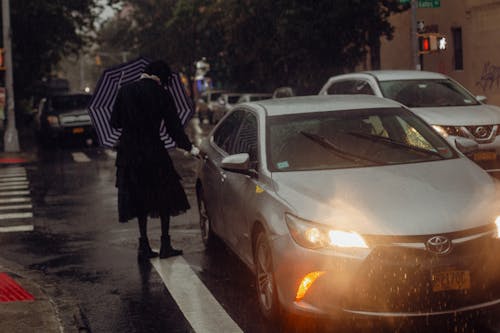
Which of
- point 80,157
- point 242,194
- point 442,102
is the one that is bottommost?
point 80,157

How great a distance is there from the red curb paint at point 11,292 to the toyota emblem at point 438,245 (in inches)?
132

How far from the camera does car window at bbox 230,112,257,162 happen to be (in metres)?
7.60

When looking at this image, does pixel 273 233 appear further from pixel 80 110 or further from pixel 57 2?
pixel 57 2

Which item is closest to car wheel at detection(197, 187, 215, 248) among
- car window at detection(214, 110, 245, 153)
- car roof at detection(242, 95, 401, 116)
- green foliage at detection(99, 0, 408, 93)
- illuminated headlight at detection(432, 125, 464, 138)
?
car window at detection(214, 110, 245, 153)

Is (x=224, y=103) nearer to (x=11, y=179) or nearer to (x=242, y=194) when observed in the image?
(x=11, y=179)

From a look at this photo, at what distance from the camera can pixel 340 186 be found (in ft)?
21.1

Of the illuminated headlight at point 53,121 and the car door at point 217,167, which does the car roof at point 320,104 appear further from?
the illuminated headlight at point 53,121

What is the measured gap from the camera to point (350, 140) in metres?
7.45

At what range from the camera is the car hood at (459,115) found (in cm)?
1386

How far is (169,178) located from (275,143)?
196 centimetres

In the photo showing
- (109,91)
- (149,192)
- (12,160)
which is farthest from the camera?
(12,160)

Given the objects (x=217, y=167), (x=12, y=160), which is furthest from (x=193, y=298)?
(x=12, y=160)

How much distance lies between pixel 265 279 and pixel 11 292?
7.78 feet

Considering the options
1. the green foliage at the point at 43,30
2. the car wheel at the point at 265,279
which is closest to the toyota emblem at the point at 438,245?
the car wheel at the point at 265,279
